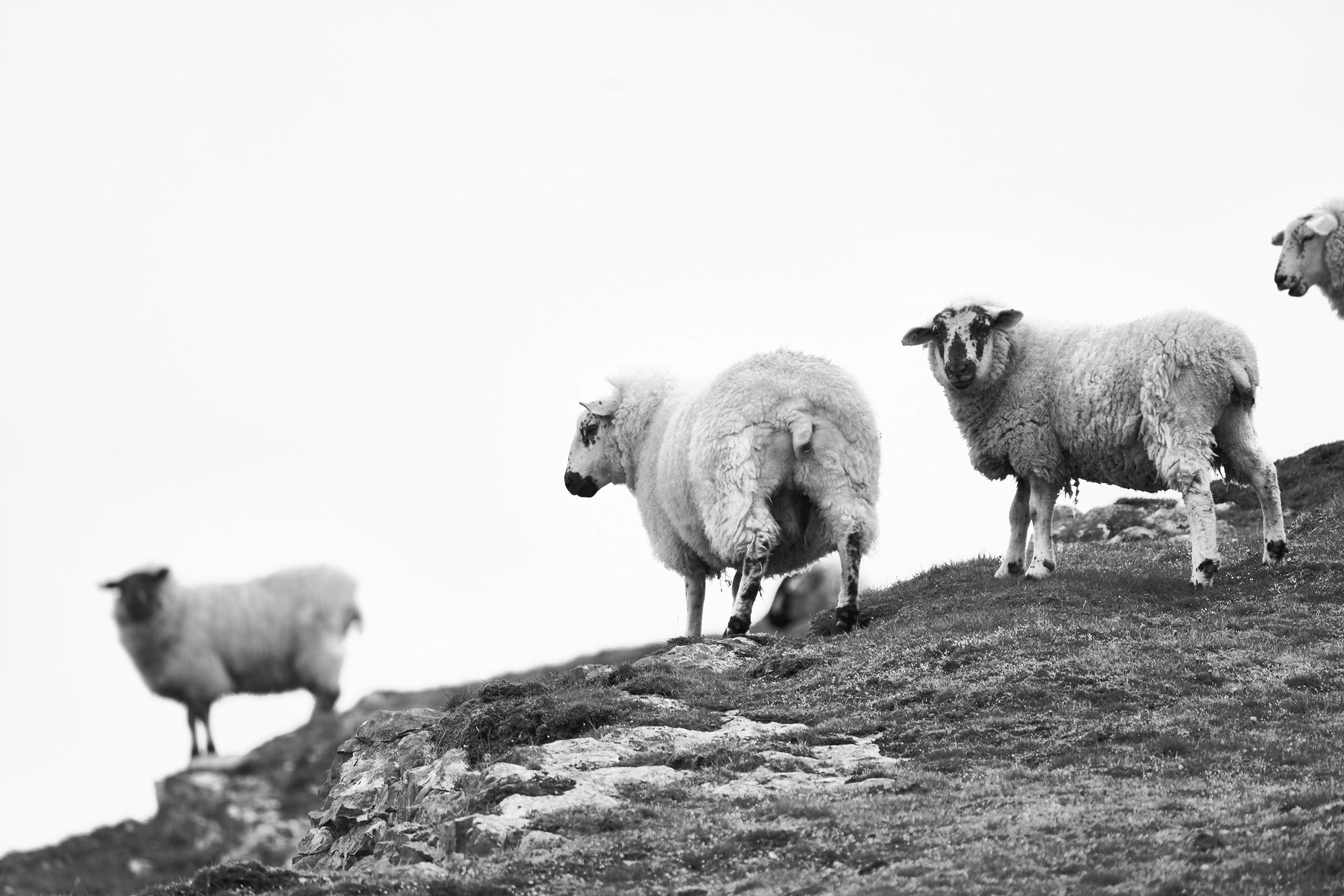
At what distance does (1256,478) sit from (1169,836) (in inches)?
416

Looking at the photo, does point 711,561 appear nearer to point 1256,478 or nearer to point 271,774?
point 1256,478

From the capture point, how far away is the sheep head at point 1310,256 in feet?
76.9

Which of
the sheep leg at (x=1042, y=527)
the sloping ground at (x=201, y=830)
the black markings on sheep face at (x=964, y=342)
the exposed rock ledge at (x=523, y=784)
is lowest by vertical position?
the sloping ground at (x=201, y=830)

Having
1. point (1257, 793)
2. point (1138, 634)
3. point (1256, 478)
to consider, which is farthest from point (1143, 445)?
point (1257, 793)

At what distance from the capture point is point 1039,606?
19188 millimetres

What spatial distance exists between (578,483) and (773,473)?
205 inches

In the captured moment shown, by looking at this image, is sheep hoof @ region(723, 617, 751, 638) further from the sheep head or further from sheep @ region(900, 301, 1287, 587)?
the sheep head

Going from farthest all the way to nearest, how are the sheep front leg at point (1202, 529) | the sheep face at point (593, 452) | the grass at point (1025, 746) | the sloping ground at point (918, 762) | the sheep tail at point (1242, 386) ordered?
the sheep face at point (593, 452) → the sheep tail at point (1242, 386) → the sheep front leg at point (1202, 529) → the sloping ground at point (918, 762) → the grass at point (1025, 746)

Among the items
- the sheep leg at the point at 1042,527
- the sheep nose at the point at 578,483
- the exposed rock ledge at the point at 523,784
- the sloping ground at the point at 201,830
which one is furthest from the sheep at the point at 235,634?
the sheep leg at the point at 1042,527

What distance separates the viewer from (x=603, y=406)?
2388 cm

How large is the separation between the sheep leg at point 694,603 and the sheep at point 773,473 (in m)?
0.62

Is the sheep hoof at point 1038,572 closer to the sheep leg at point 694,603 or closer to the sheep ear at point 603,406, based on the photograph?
the sheep leg at point 694,603

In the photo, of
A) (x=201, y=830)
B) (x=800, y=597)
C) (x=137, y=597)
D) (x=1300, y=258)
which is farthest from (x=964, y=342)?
(x=201, y=830)

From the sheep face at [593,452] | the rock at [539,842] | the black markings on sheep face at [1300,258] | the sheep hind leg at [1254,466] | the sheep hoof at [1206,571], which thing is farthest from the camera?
the sheep face at [593,452]
